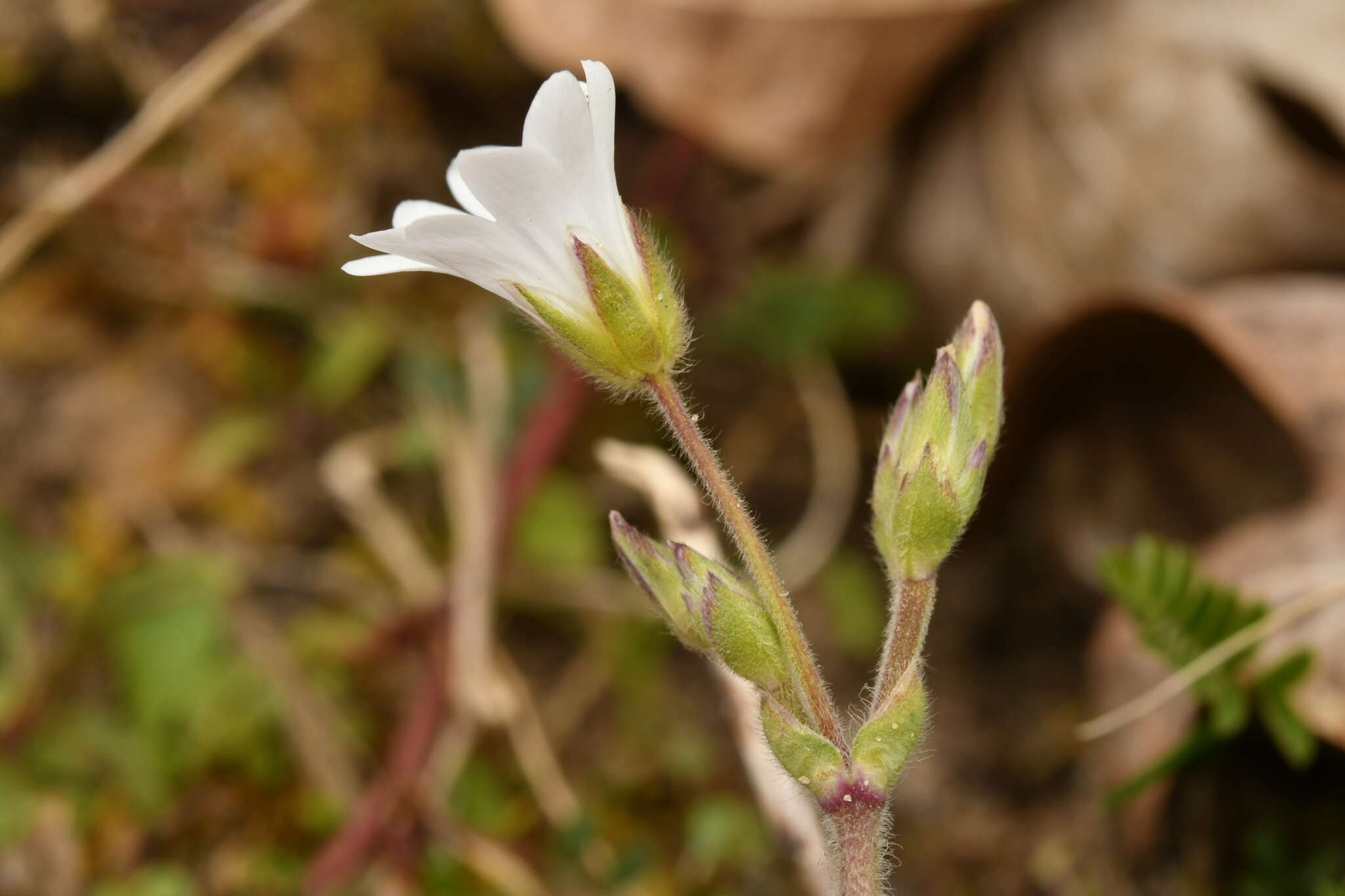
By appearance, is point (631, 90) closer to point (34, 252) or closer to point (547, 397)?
point (547, 397)

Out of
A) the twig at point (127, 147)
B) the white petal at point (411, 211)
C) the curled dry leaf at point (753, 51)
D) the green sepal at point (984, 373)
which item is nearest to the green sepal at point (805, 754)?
the green sepal at point (984, 373)

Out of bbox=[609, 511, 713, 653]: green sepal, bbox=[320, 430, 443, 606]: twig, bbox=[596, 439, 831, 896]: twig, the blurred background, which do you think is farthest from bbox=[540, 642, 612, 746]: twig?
bbox=[609, 511, 713, 653]: green sepal

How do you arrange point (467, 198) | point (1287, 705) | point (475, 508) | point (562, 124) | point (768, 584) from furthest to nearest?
1. point (475, 508)
2. point (1287, 705)
3. point (467, 198)
4. point (768, 584)
5. point (562, 124)

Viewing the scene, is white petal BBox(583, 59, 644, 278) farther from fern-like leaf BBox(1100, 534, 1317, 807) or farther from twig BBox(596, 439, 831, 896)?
fern-like leaf BBox(1100, 534, 1317, 807)

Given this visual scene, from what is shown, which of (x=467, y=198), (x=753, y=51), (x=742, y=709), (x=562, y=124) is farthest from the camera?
(x=753, y=51)

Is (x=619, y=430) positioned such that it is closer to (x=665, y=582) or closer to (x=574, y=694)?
(x=574, y=694)

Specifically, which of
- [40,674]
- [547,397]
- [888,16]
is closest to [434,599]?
[547,397]

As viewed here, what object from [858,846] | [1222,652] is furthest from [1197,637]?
[858,846]
